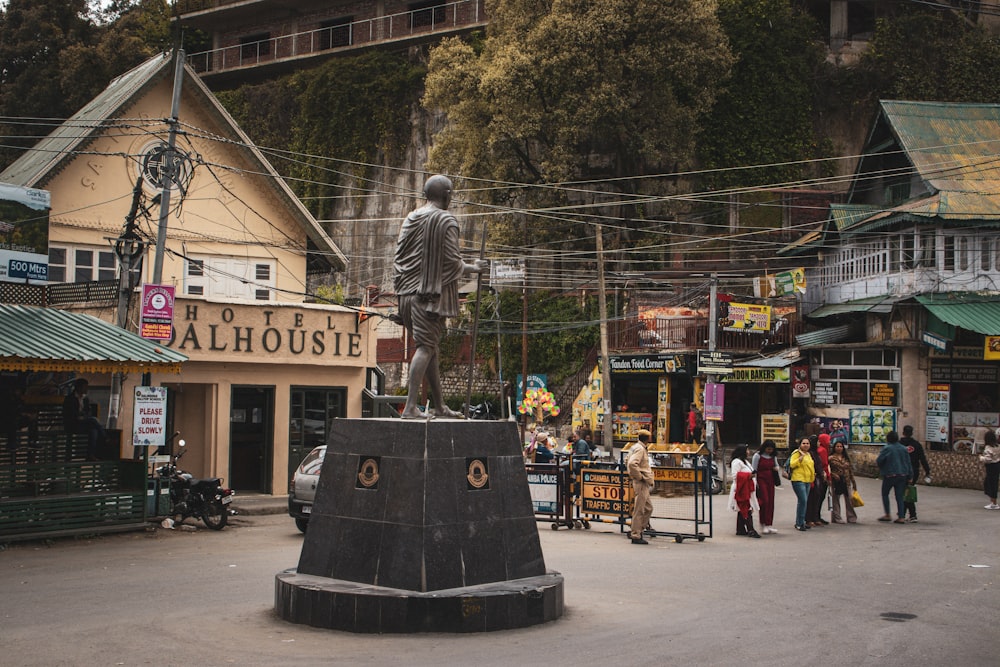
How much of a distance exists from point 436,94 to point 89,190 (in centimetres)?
1646

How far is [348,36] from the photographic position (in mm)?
51562

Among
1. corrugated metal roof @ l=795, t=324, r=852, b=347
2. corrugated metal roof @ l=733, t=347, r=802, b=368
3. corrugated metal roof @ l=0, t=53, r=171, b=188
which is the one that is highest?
corrugated metal roof @ l=0, t=53, r=171, b=188

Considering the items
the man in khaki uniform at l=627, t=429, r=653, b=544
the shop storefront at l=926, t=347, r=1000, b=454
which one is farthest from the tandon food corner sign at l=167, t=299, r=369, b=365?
the shop storefront at l=926, t=347, r=1000, b=454

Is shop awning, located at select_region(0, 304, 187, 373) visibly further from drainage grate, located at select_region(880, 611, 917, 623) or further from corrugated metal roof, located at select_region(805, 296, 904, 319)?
corrugated metal roof, located at select_region(805, 296, 904, 319)

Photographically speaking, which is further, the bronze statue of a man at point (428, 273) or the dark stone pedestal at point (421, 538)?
the bronze statue of a man at point (428, 273)

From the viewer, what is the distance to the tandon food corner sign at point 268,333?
22578mm

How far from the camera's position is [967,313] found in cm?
2908

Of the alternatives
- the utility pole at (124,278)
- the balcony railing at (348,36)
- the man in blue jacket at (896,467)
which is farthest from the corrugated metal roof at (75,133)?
the balcony railing at (348,36)

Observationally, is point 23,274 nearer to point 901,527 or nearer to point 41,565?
point 41,565

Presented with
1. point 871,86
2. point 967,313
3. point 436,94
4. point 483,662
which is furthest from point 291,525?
point 871,86

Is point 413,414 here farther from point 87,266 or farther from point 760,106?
point 760,106

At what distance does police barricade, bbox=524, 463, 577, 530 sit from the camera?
728 inches

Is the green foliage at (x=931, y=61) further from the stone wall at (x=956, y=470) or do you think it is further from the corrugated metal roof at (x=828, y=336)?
the stone wall at (x=956, y=470)

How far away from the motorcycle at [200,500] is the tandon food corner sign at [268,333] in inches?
164
